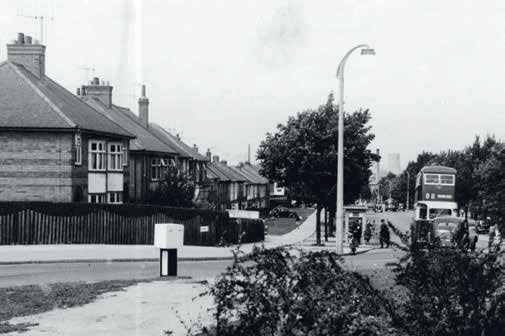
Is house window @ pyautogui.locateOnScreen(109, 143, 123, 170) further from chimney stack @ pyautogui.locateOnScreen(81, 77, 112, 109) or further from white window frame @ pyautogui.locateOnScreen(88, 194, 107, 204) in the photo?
chimney stack @ pyautogui.locateOnScreen(81, 77, 112, 109)

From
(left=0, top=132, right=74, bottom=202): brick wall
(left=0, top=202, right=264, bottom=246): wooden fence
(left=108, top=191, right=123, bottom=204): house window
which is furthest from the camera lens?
(left=108, top=191, right=123, bottom=204): house window

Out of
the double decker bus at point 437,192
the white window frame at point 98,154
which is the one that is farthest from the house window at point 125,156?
the double decker bus at point 437,192

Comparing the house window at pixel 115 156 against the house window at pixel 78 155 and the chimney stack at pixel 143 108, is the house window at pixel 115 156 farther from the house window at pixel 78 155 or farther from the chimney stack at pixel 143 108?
the chimney stack at pixel 143 108

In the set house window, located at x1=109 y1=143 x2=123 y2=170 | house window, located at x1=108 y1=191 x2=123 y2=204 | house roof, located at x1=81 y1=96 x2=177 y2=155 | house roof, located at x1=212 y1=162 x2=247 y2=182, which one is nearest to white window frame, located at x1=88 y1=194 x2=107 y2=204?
house window, located at x1=108 y1=191 x2=123 y2=204

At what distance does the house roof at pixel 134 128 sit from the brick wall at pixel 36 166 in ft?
38.2

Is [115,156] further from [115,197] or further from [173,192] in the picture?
[173,192]

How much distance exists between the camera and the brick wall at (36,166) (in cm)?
3428

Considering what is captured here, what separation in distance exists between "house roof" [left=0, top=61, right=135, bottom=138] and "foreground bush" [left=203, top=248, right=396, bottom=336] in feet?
Result: 96.1

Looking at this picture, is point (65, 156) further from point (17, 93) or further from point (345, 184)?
point (345, 184)

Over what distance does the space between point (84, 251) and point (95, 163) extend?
11583 millimetres

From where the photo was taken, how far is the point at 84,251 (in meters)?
26.9

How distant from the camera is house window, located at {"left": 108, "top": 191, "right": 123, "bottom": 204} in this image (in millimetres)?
40188

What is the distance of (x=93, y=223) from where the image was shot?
105 feet

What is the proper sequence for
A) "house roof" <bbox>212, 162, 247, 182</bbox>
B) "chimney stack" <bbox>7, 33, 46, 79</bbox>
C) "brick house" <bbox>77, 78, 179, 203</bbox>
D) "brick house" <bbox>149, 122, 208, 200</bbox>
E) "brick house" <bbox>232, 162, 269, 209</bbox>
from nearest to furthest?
1. "chimney stack" <bbox>7, 33, 46, 79</bbox>
2. "brick house" <bbox>77, 78, 179, 203</bbox>
3. "brick house" <bbox>149, 122, 208, 200</bbox>
4. "house roof" <bbox>212, 162, 247, 182</bbox>
5. "brick house" <bbox>232, 162, 269, 209</bbox>
